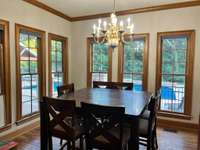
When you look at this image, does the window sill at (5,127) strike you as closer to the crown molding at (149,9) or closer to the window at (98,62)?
the window at (98,62)

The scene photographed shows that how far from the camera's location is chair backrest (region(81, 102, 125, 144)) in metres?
1.64

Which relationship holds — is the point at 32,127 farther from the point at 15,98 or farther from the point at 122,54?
the point at 122,54

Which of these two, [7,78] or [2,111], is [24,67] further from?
[2,111]

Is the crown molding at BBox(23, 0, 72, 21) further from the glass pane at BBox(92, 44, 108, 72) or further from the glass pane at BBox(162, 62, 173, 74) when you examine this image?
the glass pane at BBox(162, 62, 173, 74)

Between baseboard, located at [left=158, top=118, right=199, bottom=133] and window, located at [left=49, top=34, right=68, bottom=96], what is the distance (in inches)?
106

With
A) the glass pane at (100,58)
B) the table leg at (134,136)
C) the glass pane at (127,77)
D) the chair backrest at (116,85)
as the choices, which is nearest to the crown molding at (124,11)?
the glass pane at (100,58)

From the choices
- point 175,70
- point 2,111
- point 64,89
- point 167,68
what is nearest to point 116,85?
point 64,89

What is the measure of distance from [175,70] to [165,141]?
1596mm

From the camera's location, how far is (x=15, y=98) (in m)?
3.15

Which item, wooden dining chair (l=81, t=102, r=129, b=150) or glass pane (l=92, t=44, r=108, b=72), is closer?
wooden dining chair (l=81, t=102, r=129, b=150)

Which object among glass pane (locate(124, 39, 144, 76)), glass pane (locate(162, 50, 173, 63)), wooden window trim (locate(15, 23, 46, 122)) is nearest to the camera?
wooden window trim (locate(15, 23, 46, 122))

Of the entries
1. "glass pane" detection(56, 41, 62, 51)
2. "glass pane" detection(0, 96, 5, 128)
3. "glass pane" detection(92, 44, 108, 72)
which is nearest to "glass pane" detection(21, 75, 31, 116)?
"glass pane" detection(0, 96, 5, 128)

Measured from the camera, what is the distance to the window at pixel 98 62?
4.41m

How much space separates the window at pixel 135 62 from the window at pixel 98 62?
1.21ft
